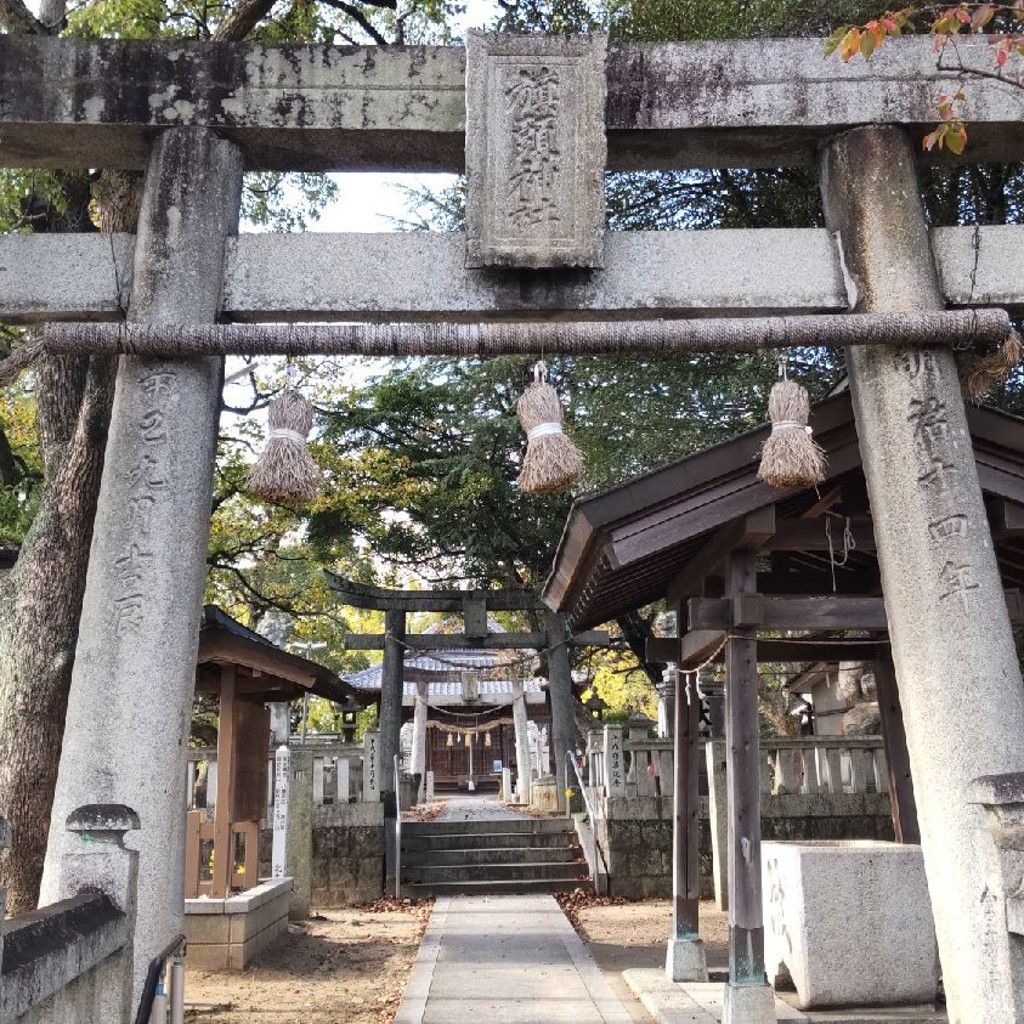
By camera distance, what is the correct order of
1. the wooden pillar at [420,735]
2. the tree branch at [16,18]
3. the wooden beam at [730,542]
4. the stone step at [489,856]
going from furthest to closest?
the wooden pillar at [420,735]
the stone step at [489,856]
the tree branch at [16,18]
the wooden beam at [730,542]

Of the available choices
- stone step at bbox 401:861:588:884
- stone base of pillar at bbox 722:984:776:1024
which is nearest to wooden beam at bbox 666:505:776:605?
stone base of pillar at bbox 722:984:776:1024

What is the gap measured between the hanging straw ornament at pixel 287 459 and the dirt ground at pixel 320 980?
4.71m

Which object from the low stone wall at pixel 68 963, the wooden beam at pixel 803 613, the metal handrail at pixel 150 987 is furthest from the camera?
the wooden beam at pixel 803 613

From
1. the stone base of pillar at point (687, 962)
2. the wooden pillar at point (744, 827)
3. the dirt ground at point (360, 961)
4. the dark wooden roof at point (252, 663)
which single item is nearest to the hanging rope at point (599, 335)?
the wooden pillar at point (744, 827)

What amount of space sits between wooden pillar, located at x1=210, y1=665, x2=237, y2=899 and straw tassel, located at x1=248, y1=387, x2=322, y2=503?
6.35 m

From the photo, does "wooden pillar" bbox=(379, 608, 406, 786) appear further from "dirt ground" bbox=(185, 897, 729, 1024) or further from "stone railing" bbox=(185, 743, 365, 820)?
"dirt ground" bbox=(185, 897, 729, 1024)

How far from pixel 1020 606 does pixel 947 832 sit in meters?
3.50

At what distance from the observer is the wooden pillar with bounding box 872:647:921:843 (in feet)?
28.7

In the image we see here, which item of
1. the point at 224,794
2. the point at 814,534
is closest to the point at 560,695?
the point at 224,794

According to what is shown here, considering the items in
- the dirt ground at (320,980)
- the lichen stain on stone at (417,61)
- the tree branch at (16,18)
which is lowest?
the dirt ground at (320,980)

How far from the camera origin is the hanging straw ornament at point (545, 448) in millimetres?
4907

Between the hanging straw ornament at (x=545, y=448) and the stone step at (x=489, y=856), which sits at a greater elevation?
the hanging straw ornament at (x=545, y=448)

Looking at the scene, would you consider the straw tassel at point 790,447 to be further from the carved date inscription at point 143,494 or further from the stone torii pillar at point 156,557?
the carved date inscription at point 143,494

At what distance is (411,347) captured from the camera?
4.91m
